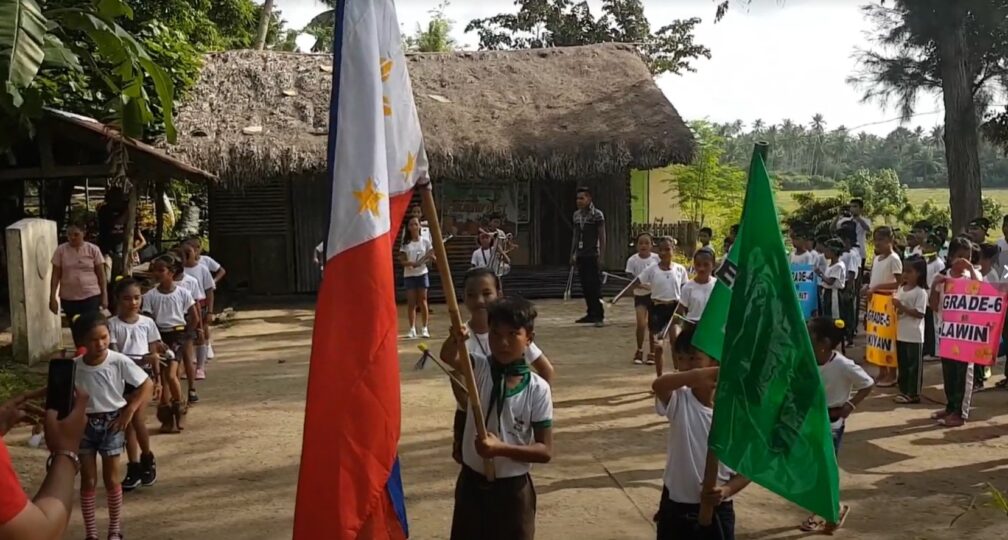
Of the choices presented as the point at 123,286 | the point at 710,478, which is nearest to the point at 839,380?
the point at 710,478

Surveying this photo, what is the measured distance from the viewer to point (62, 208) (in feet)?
51.3

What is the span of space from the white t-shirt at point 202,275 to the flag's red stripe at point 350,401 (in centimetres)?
608

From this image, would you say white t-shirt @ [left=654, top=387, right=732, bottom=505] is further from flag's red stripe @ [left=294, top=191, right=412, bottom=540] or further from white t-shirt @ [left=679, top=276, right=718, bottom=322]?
white t-shirt @ [left=679, top=276, right=718, bottom=322]

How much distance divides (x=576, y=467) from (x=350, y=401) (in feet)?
11.7

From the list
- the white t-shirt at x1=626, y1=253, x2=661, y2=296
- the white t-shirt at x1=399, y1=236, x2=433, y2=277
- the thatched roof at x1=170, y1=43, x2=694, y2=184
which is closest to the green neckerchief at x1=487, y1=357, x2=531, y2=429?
the white t-shirt at x1=626, y1=253, x2=661, y2=296

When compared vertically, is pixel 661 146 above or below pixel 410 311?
above

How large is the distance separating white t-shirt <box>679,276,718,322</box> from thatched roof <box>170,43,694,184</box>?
26.8 feet

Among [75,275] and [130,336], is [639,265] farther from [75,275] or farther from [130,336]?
[75,275]

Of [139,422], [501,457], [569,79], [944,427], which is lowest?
[944,427]

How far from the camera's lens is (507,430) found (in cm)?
341

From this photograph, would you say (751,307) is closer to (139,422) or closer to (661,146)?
(139,422)

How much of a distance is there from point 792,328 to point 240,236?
1439cm

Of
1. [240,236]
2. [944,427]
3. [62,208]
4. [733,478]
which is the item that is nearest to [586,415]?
[944,427]

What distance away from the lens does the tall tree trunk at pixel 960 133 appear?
15414 millimetres
